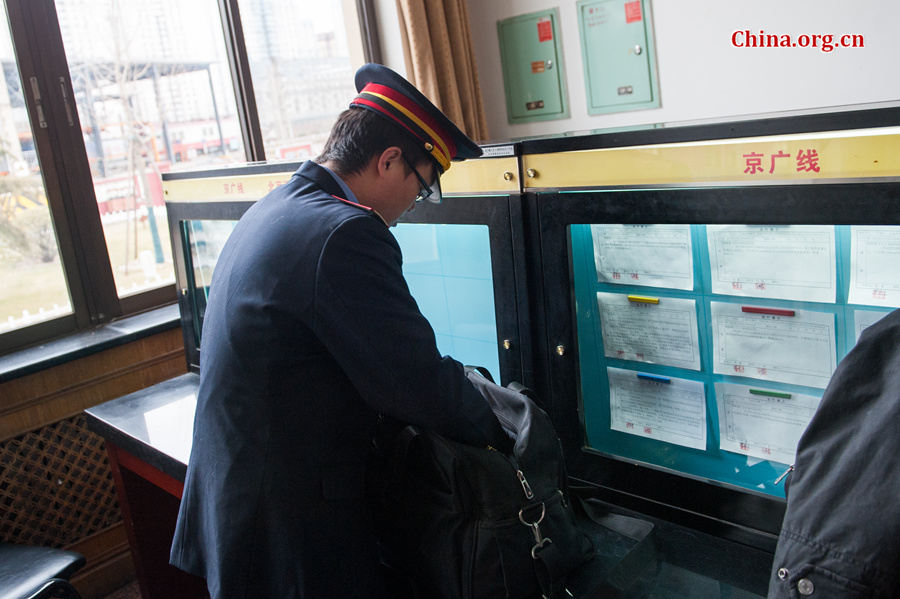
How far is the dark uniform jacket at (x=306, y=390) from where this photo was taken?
0.97 meters

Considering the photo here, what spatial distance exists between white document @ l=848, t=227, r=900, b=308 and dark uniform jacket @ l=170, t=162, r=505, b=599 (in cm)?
52

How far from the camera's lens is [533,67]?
342cm

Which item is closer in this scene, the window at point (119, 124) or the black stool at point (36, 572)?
the black stool at point (36, 572)

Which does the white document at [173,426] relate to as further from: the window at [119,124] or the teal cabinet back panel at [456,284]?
the window at [119,124]

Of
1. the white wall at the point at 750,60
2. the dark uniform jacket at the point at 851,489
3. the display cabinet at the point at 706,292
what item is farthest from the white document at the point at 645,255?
the white wall at the point at 750,60

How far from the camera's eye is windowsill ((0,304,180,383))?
7.11ft

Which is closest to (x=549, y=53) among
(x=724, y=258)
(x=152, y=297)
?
(x=152, y=297)

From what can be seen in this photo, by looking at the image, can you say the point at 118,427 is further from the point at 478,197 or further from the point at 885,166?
the point at 885,166

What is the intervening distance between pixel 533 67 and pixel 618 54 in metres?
0.43

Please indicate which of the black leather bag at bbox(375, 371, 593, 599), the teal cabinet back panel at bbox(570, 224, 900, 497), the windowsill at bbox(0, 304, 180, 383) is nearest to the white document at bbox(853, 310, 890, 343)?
the teal cabinet back panel at bbox(570, 224, 900, 497)

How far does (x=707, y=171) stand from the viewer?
99cm

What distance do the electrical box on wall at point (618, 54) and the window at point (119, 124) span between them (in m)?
1.21

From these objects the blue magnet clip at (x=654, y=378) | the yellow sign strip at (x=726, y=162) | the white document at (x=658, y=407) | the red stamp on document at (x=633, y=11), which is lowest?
the white document at (x=658, y=407)

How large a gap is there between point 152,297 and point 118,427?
1.04 metres
